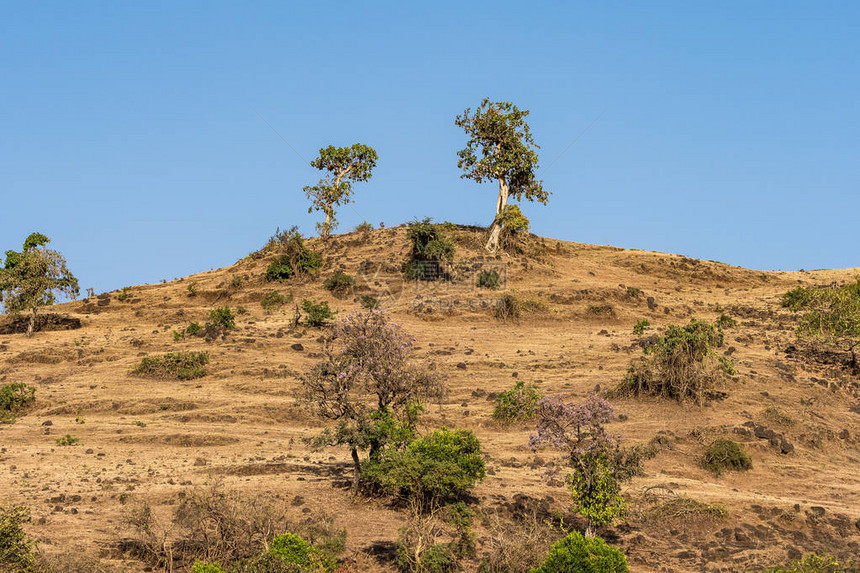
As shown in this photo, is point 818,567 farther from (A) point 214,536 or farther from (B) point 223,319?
(B) point 223,319

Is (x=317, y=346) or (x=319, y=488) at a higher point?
(x=317, y=346)

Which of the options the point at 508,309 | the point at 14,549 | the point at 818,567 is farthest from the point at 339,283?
the point at 818,567

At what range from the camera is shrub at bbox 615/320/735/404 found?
31.0 metres

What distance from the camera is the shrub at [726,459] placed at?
2578 centimetres

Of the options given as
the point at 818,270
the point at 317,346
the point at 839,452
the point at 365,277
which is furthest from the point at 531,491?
the point at 818,270

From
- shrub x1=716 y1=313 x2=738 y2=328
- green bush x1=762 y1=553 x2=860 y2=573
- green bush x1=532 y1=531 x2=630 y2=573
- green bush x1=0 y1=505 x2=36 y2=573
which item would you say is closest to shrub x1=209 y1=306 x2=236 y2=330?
shrub x1=716 y1=313 x2=738 y2=328

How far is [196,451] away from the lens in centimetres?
2659

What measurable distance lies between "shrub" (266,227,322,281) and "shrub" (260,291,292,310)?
392 centimetres

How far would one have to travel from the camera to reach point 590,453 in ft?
61.5

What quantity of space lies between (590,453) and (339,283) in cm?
3406

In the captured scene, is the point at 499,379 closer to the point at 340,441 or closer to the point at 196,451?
the point at 196,451

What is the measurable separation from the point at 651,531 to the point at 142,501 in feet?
41.4

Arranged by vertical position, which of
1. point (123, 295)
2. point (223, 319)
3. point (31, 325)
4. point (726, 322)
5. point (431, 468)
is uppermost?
point (123, 295)

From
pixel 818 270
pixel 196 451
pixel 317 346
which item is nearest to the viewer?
pixel 196 451
